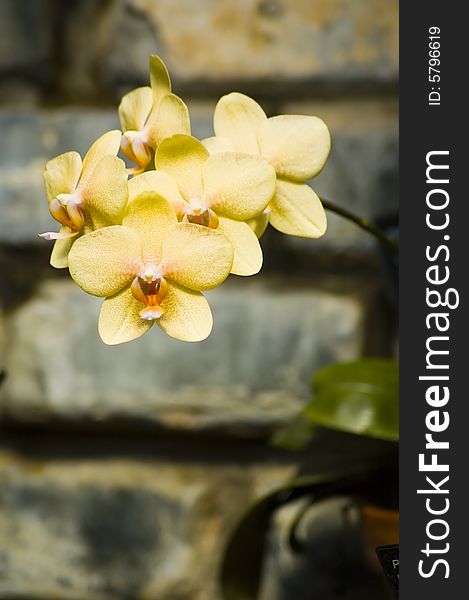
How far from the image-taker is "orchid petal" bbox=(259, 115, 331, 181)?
446mm

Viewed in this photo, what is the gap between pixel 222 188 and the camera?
41cm

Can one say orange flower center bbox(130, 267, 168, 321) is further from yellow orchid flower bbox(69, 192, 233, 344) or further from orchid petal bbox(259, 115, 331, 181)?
orchid petal bbox(259, 115, 331, 181)

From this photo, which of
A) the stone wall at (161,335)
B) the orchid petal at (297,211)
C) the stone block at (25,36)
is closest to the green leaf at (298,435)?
the stone wall at (161,335)

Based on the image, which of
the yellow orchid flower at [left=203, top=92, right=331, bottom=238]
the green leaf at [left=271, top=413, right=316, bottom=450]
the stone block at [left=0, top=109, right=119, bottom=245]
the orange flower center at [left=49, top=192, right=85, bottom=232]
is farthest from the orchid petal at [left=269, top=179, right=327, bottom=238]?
the stone block at [left=0, top=109, right=119, bottom=245]

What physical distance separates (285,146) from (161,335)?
1.31ft

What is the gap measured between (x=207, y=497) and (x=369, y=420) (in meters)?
0.28

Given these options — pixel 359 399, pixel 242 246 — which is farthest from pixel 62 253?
pixel 359 399

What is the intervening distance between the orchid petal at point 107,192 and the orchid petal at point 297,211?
0.10 m

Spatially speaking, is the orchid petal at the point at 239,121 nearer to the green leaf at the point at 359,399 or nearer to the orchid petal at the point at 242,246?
the orchid petal at the point at 242,246

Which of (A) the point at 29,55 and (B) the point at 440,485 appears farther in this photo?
(A) the point at 29,55

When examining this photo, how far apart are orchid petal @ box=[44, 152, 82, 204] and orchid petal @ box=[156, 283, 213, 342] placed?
0.08 m

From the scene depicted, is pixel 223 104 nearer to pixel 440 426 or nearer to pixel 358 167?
pixel 440 426

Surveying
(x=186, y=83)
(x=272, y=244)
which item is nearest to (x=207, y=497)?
(x=272, y=244)

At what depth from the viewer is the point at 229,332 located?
2.64 ft
